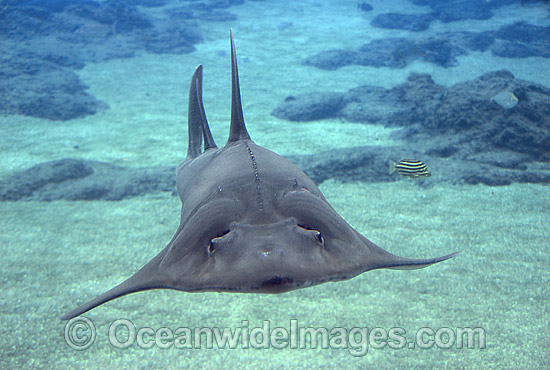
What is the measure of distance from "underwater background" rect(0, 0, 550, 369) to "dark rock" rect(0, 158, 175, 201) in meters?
0.04

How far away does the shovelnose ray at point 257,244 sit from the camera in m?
1.46

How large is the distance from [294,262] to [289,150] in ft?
24.1

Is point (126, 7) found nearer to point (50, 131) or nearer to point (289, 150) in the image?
point (50, 131)

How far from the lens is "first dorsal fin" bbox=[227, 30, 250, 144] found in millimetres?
2723

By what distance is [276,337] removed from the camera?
11.3 ft

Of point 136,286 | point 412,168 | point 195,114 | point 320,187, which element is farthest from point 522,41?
point 136,286

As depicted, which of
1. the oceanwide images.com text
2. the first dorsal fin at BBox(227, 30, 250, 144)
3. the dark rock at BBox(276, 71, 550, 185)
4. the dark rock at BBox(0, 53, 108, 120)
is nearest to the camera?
the first dorsal fin at BBox(227, 30, 250, 144)

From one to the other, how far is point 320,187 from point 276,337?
12.5ft

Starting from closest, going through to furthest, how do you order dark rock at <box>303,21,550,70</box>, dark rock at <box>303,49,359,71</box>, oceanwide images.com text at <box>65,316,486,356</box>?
oceanwide images.com text at <box>65,316,486,356</box> → dark rock at <box>303,21,550,70</box> → dark rock at <box>303,49,359,71</box>

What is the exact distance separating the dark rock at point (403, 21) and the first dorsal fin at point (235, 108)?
78.2 ft

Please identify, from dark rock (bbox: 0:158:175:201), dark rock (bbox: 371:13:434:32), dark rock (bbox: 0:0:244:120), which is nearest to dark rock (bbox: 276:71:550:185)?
dark rock (bbox: 0:158:175:201)

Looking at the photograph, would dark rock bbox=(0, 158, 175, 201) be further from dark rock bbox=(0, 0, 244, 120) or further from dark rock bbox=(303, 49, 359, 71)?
dark rock bbox=(303, 49, 359, 71)

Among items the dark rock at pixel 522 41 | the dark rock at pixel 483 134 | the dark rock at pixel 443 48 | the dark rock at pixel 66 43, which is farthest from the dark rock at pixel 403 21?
the dark rock at pixel 483 134

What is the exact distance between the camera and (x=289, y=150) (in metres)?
8.72
